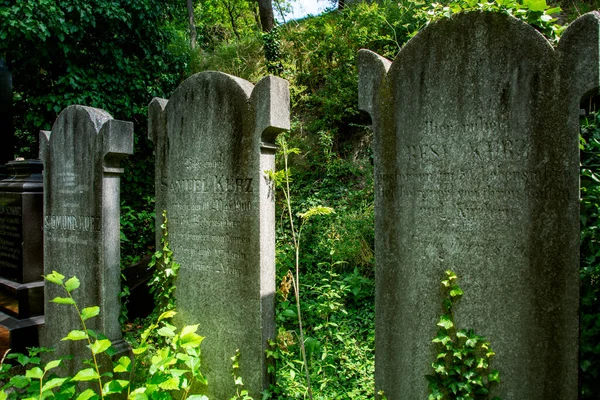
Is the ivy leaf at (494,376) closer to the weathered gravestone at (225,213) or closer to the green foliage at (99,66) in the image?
the weathered gravestone at (225,213)

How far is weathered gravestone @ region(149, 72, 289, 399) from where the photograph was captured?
10.4 ft

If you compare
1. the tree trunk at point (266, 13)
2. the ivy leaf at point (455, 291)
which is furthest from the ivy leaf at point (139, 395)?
the tree trunk at point (266, 13)

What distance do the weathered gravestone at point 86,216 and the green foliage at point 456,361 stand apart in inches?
108

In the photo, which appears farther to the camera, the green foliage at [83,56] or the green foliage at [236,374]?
the green foliage at [83,56]

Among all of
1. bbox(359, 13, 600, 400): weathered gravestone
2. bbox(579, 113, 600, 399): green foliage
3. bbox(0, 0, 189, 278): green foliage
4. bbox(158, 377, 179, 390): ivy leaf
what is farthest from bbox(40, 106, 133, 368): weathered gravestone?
bbox(579, 113, 600, 399): green foliage

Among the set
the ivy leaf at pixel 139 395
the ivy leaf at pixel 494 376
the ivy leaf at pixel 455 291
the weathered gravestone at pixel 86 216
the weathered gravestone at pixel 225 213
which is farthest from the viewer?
the weathered gravestone at pixel 86 216

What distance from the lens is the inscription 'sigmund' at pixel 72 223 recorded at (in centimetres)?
387

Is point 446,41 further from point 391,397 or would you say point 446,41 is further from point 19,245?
point 19,245

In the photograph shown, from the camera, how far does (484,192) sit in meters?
2.52

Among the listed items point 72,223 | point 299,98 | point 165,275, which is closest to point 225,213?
point 165,275

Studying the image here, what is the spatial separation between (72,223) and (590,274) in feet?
13.7

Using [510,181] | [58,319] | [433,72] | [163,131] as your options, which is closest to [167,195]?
[163,131]

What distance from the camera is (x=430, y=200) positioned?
8.80 feet

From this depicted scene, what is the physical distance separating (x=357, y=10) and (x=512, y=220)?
6.93m
